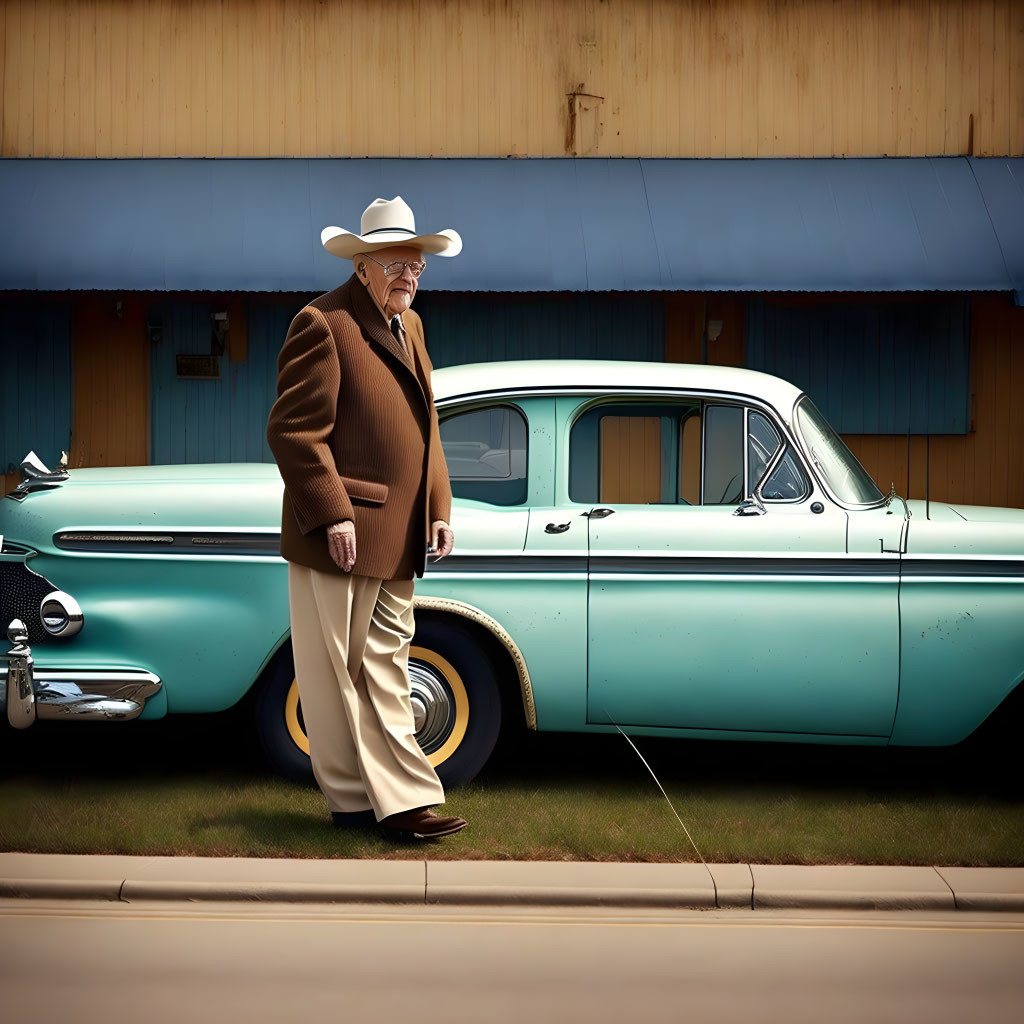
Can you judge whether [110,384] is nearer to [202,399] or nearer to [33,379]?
[33,379]

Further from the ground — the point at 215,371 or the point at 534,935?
the point at 215,371

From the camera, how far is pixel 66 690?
5406mm

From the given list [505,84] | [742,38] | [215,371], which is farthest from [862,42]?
[215,371]

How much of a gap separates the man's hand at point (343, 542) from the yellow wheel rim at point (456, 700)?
910mm

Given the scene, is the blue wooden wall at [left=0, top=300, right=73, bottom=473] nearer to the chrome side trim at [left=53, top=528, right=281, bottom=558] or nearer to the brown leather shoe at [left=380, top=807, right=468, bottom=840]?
the chrome side trim at [left=53, top=528, right=281, bottom=558]

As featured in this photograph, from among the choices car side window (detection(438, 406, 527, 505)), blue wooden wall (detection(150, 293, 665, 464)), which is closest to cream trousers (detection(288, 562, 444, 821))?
car side window (detection(438, 406, 527, 505))

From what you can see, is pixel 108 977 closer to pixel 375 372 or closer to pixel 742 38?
pixel 375 372

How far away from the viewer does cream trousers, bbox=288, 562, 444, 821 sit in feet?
16.1

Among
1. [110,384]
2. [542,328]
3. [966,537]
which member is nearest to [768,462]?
[966,537]

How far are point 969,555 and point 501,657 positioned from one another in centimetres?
190

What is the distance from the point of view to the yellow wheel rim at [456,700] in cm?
557

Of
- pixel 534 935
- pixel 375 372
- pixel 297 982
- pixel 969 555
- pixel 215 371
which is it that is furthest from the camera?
pixel 215 371

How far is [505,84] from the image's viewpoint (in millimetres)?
11656

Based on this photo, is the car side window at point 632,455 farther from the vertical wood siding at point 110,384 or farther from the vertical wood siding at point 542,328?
the vertical wood siding at point 110,384
